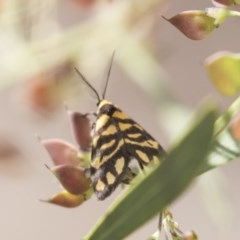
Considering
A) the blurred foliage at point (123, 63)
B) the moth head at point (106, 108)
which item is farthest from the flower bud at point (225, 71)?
the moth head at point (106, 108)

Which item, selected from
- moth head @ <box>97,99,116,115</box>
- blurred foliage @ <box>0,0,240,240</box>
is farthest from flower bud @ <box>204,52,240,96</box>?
moth head @ <box>97,99,116,115</box>

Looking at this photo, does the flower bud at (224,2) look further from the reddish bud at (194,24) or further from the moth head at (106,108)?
the moth head at (106,108)

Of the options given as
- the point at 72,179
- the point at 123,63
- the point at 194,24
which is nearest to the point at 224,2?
the point at 194,24

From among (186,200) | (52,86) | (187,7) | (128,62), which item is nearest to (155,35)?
(128,62)

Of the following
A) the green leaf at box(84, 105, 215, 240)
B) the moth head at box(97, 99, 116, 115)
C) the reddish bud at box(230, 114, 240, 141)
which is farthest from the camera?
the moth head at box(97, 99, 116, 115)

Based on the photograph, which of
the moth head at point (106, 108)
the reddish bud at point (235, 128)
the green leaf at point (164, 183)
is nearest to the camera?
the green leaf at point (164, 183)

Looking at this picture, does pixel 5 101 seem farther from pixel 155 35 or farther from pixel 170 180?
pixel 170 180

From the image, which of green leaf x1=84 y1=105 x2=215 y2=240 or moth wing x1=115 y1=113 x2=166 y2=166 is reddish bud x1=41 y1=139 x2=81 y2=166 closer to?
moth wing x1=115 y1=113 x2=166 y2=166

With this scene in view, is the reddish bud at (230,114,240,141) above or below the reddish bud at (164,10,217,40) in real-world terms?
below
